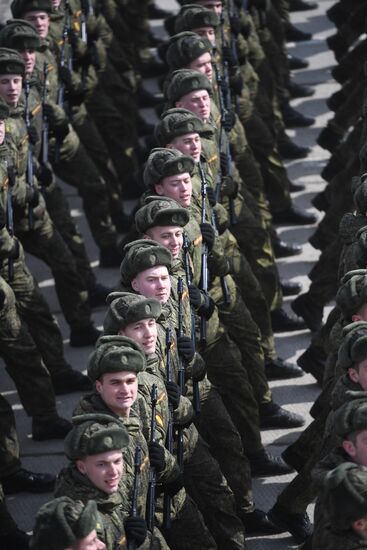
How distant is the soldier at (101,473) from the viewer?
8.77 m

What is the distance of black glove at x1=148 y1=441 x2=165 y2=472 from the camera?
952cm

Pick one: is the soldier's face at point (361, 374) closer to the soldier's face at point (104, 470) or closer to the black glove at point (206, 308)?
the soldier's face at point (104, 470)

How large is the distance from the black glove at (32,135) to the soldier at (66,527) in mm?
5080

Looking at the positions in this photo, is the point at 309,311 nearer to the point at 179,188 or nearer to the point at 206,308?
the point at 179,188

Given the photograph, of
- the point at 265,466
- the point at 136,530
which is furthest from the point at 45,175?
the point at 136,530

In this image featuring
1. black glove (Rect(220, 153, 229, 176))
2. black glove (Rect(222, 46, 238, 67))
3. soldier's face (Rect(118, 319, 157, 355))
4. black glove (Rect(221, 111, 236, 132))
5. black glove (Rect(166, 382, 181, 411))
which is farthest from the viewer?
black glove (Rect(222, 46, 238, 67))

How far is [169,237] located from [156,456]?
1.80m

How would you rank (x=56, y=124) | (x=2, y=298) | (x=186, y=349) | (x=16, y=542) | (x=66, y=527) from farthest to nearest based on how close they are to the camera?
(x=56, y=124) → (x=2, y=298) → (x=16, y=542) → (x=186, y=349) → (x=66, y=527)

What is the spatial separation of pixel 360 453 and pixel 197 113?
4430 mm

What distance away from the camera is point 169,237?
432 inches

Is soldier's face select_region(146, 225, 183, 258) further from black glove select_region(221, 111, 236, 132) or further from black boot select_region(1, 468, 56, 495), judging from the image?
black glove select_region(221, 111, 236, 132)

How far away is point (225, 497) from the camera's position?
1039 centimetres

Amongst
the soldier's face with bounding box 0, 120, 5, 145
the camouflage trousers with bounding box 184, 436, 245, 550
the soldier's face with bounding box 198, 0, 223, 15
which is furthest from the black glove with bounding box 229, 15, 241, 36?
the camouflage trousers with bounding box 184, 436, 245, 550

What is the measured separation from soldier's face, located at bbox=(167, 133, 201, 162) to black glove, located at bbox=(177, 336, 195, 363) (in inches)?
74.1
